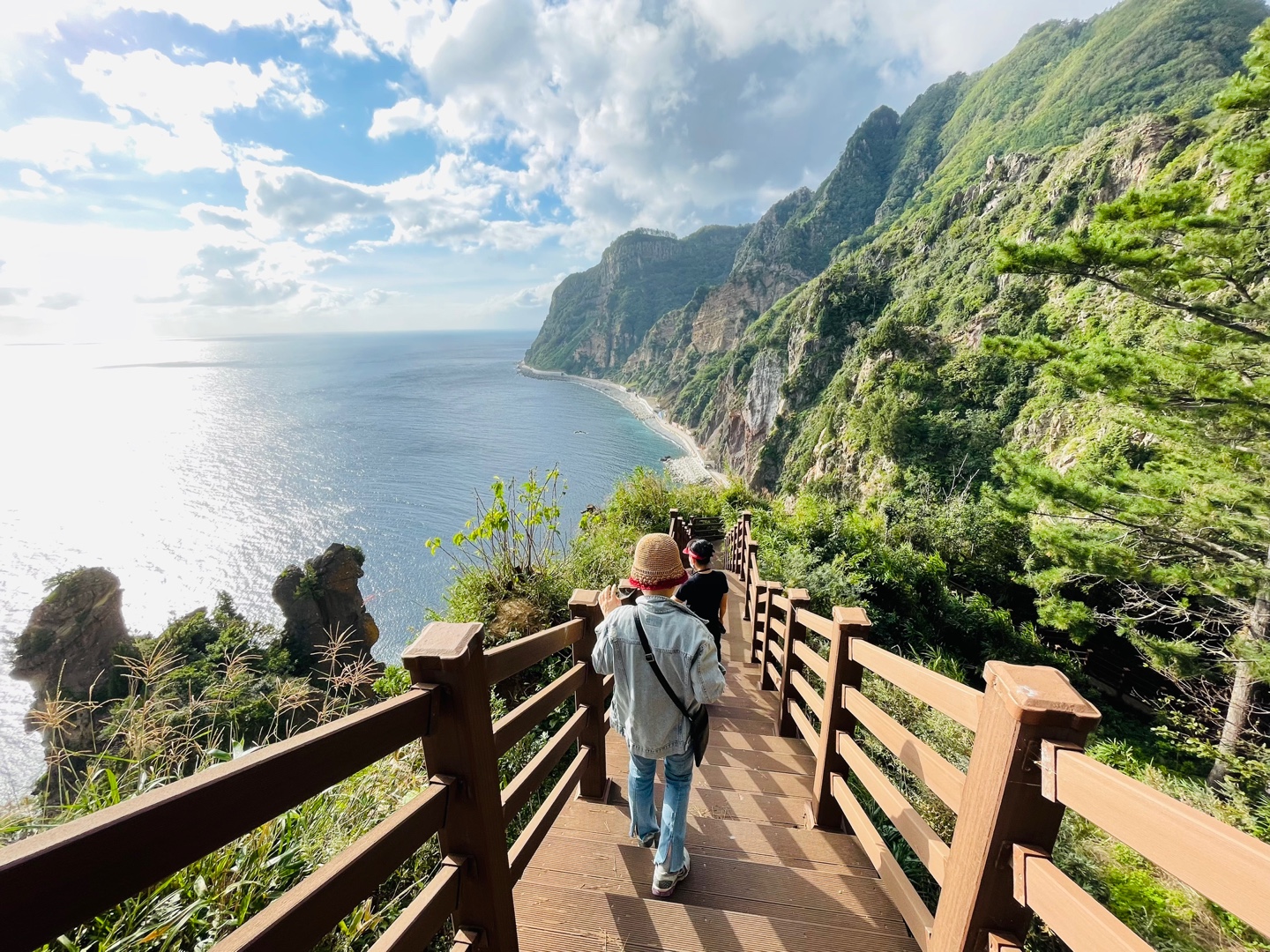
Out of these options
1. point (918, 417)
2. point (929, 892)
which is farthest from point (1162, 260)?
point (918, 417)

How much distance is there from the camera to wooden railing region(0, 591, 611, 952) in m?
0.62

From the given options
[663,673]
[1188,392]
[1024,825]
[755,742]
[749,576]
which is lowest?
[749,576]

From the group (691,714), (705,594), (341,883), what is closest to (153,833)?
(341,883)

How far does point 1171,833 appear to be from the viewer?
862mm

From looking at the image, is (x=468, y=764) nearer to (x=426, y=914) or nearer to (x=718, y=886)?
(x=426, y=914)

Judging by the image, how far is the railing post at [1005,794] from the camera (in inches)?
45.3

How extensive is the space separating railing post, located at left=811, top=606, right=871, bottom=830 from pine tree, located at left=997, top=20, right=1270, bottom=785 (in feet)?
24.4

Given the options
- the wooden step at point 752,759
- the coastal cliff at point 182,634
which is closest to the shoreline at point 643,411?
the coastal cliff at point 182,634

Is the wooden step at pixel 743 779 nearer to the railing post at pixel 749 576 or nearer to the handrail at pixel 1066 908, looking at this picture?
the handrail at pixel 1066 908

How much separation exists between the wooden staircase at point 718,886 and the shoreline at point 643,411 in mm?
33184

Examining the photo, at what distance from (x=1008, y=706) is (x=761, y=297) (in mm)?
96610

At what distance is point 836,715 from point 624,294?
14570 cm

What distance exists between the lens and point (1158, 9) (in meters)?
59.1

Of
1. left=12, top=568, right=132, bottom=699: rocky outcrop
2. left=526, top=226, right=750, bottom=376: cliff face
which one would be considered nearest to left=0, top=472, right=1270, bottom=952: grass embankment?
left=12, top=568, right=132, bottom=699: rocky outcrop
